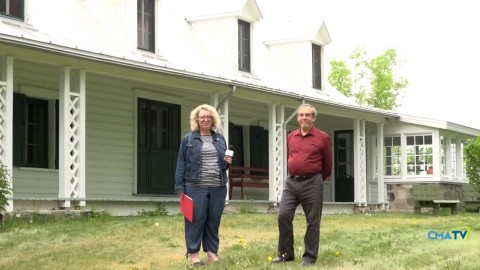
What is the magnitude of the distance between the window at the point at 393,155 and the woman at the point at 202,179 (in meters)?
18.2

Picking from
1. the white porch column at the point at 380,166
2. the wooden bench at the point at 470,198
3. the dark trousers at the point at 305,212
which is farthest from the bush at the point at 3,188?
the wooden bench at the point at 470,198

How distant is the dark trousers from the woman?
68 centimetres

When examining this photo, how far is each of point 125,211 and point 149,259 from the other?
6.73 m

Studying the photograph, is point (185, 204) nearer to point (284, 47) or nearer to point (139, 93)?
point (139, 93)

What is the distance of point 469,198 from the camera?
2631 cm

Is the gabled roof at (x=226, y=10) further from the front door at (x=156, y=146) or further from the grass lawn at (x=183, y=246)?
the grass lawn at (x=183, y=246)

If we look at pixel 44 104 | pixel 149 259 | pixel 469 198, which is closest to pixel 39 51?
pixel 44 104

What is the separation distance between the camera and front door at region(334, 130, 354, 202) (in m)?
26.8

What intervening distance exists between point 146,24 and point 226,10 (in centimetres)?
333

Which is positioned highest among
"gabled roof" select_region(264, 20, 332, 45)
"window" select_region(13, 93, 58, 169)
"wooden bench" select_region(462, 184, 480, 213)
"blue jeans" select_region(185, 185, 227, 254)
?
"gabled roof" select_region(264, 20, 332, 45)

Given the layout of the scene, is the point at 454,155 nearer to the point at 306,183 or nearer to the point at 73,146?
the point at 73,146

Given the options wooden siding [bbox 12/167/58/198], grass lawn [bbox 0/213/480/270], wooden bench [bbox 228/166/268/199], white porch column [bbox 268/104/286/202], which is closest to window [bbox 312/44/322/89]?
wooden bench [bbox 228/166/268/199]

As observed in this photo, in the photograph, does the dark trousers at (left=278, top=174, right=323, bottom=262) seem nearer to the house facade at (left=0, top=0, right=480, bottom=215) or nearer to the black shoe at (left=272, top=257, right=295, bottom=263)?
the black shoe at (left=272, top=257, right=295, bottom=263)

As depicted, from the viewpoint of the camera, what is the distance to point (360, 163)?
24.3m
